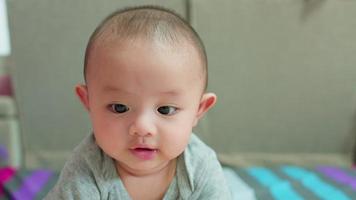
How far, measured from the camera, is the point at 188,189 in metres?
0.92

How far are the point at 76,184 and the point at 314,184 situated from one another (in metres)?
0.83

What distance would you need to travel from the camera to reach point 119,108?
2.57 feet

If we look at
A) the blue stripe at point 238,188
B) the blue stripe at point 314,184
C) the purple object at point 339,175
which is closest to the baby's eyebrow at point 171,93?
the blue stripe at point 238,188

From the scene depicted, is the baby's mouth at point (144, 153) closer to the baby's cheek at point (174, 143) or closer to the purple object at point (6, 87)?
the baby's cheek at point (174, 143)

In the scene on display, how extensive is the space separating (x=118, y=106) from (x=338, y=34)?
3.41 ft

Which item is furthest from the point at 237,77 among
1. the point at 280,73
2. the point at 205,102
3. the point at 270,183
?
the point at 205,102

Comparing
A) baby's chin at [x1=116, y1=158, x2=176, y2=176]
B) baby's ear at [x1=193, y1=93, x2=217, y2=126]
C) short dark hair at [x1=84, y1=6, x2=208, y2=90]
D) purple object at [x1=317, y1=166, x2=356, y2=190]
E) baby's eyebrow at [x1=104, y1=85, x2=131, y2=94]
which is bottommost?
purple object at [x1=317, y1=166, x2=356, y2=190]

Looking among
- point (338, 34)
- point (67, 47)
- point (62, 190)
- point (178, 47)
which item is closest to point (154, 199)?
point (62, 190)

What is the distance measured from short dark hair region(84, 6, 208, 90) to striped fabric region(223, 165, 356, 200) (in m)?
0.65

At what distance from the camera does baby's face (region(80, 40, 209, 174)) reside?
75cm

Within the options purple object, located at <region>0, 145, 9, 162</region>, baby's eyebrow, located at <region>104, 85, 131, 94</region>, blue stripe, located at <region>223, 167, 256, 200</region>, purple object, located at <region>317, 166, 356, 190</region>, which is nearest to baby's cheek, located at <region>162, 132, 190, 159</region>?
baby's eyebrow, located at <region>104, 85, 131, 94</region>

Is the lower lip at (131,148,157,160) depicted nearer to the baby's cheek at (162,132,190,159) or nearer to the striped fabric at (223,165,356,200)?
the baby's cheek at (162,132,190,159)

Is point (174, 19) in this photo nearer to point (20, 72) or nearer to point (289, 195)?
point (289, 195)

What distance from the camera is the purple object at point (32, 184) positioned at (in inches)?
53.3
